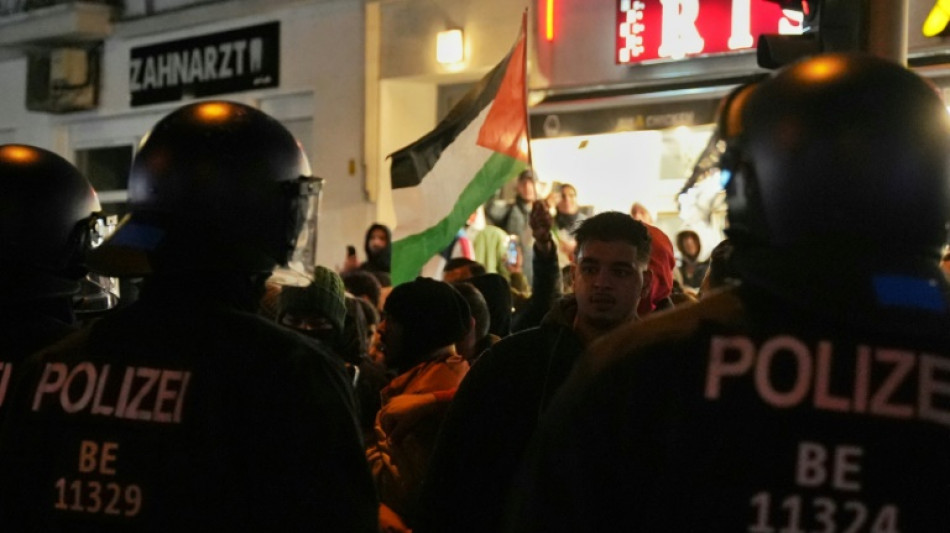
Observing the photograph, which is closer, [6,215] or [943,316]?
[943,316]

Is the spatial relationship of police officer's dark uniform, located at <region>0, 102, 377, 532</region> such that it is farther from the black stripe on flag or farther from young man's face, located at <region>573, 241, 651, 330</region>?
the black stripe on flag

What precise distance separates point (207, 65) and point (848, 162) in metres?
15.4

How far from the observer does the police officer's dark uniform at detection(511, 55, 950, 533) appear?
2.08m

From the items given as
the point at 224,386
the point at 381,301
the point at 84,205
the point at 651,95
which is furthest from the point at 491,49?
the point at 224,386

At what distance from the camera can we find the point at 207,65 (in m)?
16.9

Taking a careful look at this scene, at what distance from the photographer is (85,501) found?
2.74 metres

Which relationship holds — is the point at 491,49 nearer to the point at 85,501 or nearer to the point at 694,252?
the point at 694,252

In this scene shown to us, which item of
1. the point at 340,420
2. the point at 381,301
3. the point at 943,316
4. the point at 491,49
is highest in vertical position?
the point at 491,49

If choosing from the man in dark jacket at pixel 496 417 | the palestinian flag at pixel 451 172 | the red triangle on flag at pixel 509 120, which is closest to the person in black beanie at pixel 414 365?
the man in dark jacket at pixel 496 417

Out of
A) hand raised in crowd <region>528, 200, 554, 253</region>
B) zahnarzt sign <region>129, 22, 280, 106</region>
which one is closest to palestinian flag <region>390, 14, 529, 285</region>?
hand raised in crowd <region>528, 200, 554, 253</region>

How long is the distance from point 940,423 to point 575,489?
55 centimetres

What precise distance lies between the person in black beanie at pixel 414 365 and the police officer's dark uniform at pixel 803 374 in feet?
8.20

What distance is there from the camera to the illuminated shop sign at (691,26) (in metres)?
11.8

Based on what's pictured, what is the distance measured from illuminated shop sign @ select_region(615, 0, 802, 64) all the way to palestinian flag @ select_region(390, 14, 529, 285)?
3804mm
